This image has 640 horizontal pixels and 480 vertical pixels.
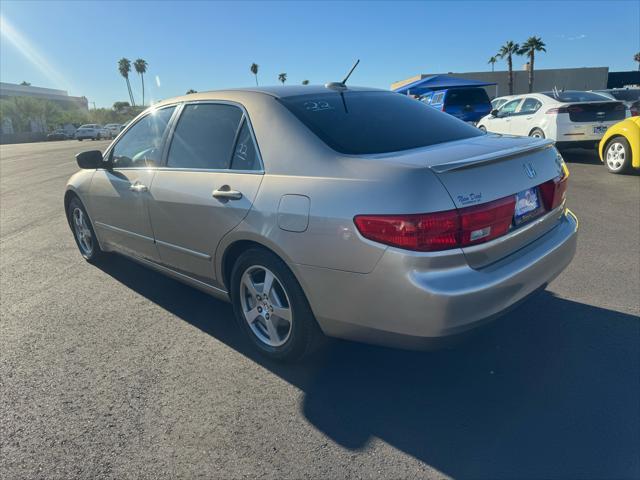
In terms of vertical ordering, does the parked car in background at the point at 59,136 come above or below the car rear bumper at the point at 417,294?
above

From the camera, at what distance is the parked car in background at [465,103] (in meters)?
15.3

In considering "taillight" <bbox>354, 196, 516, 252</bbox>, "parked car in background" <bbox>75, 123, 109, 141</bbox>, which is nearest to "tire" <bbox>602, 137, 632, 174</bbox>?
"taillight" <bbox>354, 196, 516, 252</bbox>

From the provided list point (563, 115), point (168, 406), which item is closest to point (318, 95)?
point (168, 406)

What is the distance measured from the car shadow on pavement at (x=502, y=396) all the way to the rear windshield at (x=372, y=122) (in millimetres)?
1183

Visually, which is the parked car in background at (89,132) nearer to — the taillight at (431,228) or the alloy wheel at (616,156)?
the alloy wheel at (616,156)

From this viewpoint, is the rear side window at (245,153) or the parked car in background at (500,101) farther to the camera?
the parked car in background at (500,101)

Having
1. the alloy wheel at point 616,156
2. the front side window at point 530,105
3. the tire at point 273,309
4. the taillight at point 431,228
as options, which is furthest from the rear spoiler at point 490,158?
the front side window at point 530,105

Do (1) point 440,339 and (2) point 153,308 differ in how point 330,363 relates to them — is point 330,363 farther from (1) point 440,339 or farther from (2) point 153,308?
(2) point 153,308

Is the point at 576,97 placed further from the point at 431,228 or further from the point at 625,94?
the point at 431,228

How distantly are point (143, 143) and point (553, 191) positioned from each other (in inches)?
124

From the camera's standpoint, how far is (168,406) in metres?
2.66

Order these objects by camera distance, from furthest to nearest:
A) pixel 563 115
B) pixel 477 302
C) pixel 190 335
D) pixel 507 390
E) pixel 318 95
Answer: pixel 563 115 → pixel 190 335 → pixel 318 95 → pixel 507 390 → pixel 477 302

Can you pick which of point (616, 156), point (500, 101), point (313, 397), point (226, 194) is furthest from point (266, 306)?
point (500, 101)

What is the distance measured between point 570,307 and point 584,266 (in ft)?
3.34
